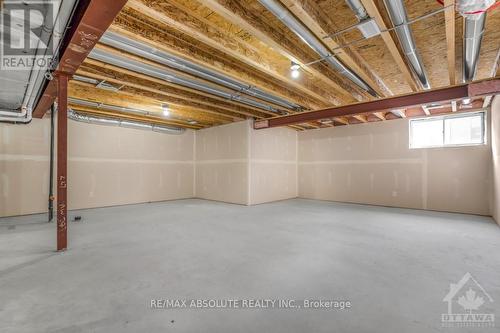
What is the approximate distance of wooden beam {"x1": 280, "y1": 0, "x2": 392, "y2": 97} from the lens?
194 cm

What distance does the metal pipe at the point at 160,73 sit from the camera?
104 inches

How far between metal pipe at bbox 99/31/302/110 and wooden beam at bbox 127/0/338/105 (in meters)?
0.42

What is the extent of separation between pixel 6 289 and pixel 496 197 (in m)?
6.95

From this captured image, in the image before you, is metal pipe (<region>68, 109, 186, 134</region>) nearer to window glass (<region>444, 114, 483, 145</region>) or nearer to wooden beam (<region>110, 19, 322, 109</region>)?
wooden beam (<region>110, 19, 322, 109</region>)

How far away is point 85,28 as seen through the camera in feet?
5.73

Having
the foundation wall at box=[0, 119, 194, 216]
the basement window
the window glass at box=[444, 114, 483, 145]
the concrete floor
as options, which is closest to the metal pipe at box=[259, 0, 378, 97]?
the concrete floor

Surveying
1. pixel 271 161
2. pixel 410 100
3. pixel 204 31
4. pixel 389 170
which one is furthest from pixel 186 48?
pixel 389 170

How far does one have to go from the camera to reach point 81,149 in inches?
219

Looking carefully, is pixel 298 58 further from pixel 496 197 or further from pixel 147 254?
pixel 496 197

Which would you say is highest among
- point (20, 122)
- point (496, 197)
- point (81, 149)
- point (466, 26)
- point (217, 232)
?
point (466, 26)

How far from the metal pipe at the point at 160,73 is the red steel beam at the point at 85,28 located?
1.23 ft

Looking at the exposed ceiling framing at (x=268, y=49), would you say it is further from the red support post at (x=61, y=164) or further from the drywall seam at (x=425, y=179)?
the drywall seam at (x=425, y=179)

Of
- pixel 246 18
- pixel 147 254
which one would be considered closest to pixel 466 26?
pixel 246 18

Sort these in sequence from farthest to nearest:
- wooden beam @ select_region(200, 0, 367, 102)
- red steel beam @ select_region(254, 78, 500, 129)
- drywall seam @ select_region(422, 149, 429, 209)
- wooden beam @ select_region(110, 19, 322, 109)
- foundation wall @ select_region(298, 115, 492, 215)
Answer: drywall seam @ select_region(422, 149, 429, 209), foundation wall @ select_region(298, 115, 492, 215), red steel beam @ select_region(254, 78, 500, 129), wooden beam @ select_region(110, 19, 322, 109), wooden beam @ select_region(200, 0, 367, 102)
